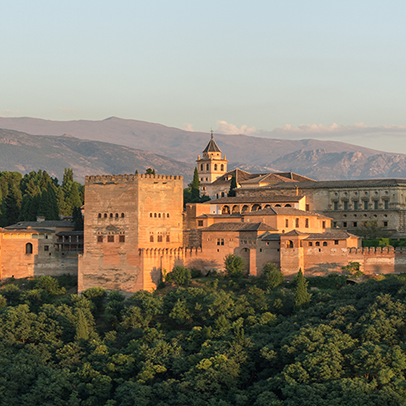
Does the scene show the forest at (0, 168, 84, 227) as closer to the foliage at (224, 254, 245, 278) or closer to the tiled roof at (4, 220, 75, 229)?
the tiled roof at (4, 220, 75, 229)

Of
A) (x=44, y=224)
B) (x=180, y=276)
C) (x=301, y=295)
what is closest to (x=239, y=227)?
(x=180, y=276)

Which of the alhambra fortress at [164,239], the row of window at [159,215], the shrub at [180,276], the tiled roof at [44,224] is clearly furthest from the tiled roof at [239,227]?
the tiled roof at [44,224]

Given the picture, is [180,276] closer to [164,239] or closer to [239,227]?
[164,239]

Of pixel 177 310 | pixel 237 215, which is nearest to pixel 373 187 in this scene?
pixel 237 215

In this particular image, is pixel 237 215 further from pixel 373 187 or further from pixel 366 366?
pixel 366 366

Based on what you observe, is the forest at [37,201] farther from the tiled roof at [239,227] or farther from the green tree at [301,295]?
the green tree at [301,295]

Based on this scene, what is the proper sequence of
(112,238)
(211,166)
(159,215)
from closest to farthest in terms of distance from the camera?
(112,238) < (159,215) < (211,166)
